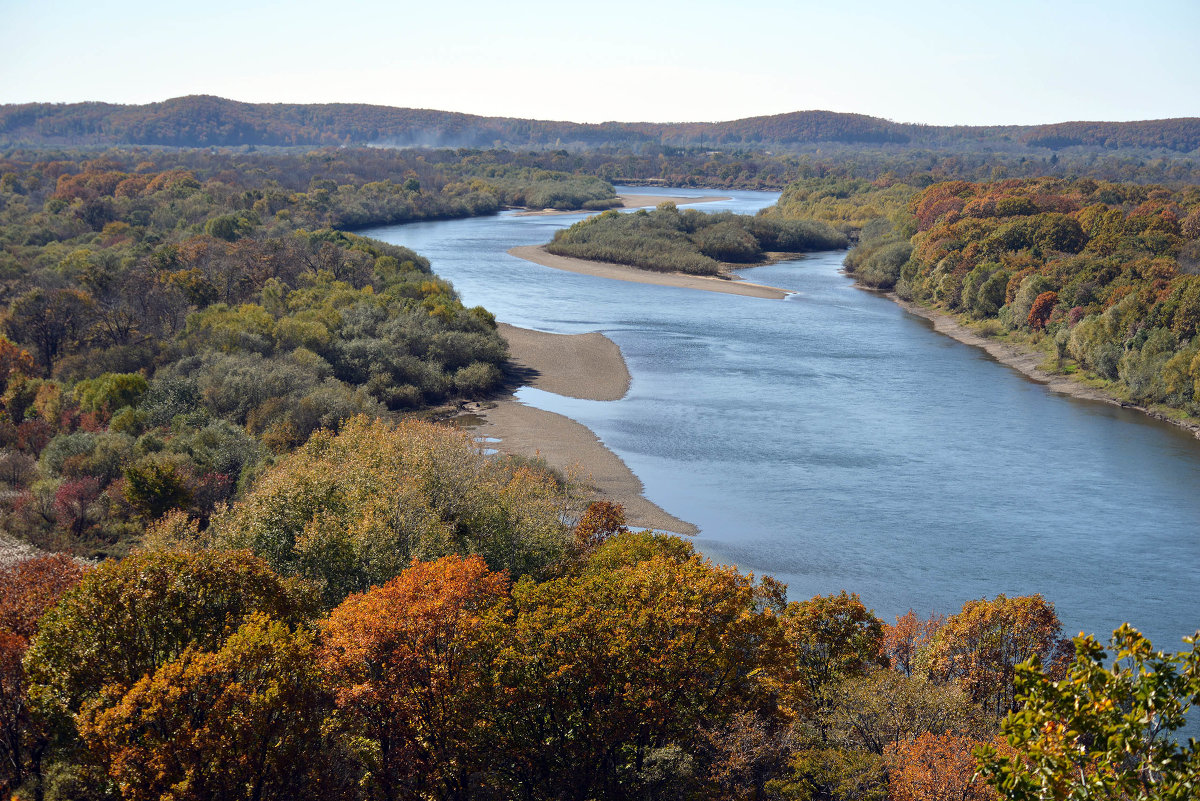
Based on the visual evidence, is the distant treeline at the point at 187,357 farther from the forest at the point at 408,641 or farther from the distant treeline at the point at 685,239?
the distant treeline at the point at 685,239

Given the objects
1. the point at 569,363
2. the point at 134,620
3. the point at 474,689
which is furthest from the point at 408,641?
the point at 569,363

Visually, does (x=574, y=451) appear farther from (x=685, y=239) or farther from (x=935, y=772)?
(x=685, y=239)

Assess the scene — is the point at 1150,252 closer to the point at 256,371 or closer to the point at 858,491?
the point at 858,491

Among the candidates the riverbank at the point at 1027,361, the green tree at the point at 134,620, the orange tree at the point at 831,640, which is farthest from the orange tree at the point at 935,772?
the riverbank at the point at 1027,361

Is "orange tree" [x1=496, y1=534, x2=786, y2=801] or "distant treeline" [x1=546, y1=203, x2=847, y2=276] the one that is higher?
"distant treeline" [x1=546, y1=203, x2=847, y2=276]

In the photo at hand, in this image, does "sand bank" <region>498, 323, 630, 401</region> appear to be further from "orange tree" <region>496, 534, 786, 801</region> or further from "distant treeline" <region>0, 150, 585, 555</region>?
"orange tree" <region>496, 534, 786, 801</region>

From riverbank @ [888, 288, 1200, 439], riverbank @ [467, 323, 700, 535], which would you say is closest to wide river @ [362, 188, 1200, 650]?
riverbank @ [888, 288, 1200, 439]

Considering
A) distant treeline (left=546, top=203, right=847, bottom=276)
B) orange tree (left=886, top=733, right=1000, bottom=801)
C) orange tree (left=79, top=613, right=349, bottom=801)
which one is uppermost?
distant treeline (left=546, top=203, right=847, bottom=276)
